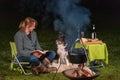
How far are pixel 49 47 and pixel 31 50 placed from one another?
332 cm

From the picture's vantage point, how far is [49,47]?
11.5m

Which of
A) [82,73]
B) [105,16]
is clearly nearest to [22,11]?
[105,16]

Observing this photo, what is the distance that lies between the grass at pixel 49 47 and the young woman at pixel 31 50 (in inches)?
9.4

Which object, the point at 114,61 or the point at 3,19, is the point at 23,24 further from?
the point at 3,19

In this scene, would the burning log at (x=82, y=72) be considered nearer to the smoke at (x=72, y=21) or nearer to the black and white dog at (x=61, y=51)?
the black and white dog at (x=61, y=51)

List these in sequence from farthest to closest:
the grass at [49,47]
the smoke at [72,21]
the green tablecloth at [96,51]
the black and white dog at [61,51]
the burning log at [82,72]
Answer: the smoke at [72,21] → the green tablecloth at [96,51] → the black and white dog at [61,51] → the grass at [49,47] → the burning log at [82,72]

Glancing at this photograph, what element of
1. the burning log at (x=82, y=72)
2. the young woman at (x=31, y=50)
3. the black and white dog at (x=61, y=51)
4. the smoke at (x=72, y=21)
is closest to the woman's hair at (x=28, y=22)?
the young woman at (x=31, y=50)

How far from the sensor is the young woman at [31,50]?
7980 mm

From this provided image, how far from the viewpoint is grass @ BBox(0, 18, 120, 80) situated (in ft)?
26.0

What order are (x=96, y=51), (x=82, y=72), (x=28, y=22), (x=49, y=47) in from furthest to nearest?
1. (x=49, y=47)
2. (x=96, y=51)
3. (x=28, y=22)
4. (x=82, y=72)

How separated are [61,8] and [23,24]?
2.36m

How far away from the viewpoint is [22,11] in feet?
65.9

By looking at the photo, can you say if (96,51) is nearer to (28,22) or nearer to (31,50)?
(31,50)

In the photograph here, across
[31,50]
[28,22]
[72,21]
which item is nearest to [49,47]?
[72,21]
